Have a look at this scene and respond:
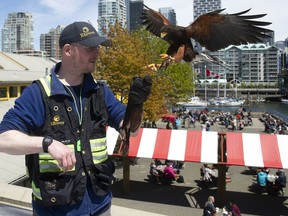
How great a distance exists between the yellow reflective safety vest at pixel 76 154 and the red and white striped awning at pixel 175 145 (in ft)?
29.7

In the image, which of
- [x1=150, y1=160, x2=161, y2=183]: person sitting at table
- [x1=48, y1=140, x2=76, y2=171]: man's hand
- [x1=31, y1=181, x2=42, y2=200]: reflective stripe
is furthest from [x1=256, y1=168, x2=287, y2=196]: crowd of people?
[x1=48, y1=140, x2=76, y2=171]: man's hand

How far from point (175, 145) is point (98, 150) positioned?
962 centimetres

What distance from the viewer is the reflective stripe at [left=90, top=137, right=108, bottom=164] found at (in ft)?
7.00

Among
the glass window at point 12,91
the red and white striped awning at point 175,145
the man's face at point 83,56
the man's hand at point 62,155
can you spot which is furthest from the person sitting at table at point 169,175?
the glass window at point 12,91

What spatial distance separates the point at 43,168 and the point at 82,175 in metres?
0.24

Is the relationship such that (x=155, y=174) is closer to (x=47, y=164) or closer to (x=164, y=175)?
(x=164, y=175)

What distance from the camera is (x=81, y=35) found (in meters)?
2.05

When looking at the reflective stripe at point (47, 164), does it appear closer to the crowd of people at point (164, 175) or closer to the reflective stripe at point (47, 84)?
the reflective stripe at point (47, 84)

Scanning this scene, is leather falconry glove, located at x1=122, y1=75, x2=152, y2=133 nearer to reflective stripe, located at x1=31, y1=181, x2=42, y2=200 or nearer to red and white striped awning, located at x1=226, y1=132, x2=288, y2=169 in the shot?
reflective stripe, located at x1=31, y1=181, x2=42, y2=200

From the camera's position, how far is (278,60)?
152m

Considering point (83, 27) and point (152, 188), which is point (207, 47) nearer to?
point (83, 27)

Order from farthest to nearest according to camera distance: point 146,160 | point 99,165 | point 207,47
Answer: point 146,160
point 207,47
point 99,165

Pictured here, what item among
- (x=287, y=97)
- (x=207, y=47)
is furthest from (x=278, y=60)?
(x=207, y=47)

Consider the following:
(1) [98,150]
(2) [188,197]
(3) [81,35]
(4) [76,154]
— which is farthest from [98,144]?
(2) [188,197]
